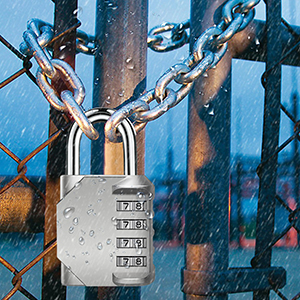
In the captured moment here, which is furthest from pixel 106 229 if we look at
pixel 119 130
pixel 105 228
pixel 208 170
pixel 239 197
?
pixel 239 197

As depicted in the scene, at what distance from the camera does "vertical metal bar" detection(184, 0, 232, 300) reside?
72 cm

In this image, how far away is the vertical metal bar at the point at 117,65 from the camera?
0.63 m

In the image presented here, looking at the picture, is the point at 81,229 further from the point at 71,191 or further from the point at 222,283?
the point at 222,283

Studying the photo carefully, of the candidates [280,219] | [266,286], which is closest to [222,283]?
[266,286]

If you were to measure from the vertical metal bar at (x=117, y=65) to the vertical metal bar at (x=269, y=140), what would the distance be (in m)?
0.30

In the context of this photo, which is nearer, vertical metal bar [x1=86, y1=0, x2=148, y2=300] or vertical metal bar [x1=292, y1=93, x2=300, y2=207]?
vertical metal bar [x1=86, y1=0, x2=148, y2=300]

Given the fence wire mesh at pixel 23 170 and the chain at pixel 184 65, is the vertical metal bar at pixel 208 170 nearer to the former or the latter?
the chain at pixel 184 65

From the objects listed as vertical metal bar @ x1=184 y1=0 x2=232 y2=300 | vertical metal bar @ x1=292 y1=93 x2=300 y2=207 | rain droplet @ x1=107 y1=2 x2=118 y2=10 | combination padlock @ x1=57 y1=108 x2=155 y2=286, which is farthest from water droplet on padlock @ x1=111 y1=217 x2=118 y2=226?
vertical metal bar @ x1=292 y1=93 x2=300 y2=207

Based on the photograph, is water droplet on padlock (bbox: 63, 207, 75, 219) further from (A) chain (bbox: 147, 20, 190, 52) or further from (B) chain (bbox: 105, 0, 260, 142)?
(A) chain (bbox: 147, 20, 190, 52)

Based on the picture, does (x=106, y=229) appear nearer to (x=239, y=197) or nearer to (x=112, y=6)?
(x=112, y=6)

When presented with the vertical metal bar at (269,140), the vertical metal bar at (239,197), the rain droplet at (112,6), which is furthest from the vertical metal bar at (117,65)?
the vertical metal bar at (239,197)

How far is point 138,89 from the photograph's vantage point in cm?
66

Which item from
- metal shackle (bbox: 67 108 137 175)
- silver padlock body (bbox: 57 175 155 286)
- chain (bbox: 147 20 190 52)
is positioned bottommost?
silver padlock body (bbox: 57 175 155 286)

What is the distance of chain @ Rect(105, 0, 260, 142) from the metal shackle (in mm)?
19
